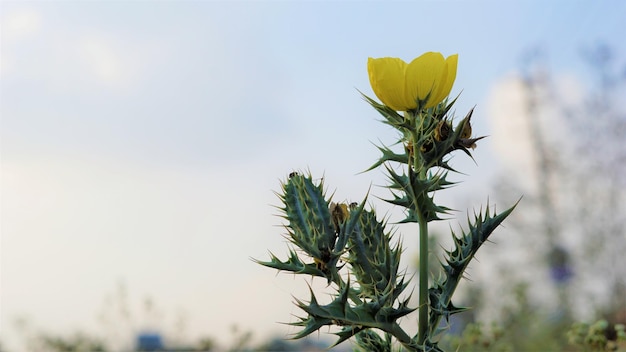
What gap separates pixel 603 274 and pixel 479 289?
1304mm

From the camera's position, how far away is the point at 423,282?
1838 mm

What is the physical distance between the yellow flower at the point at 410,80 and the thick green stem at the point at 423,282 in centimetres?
27

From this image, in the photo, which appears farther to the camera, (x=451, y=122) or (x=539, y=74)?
(x=539, y=74)

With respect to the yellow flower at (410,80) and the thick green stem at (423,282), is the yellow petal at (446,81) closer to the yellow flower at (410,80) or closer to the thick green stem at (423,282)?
the yellow flower at (410,80)

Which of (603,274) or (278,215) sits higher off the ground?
(603,274)

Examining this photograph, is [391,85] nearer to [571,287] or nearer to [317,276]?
[317,276]

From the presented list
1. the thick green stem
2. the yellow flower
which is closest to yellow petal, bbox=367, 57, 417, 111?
the yellow flower

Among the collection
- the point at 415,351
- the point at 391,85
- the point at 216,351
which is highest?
the point at 216,351

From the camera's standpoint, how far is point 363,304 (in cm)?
175

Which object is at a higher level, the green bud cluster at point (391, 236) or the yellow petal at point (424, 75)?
the yellow petal at point (424, 75)

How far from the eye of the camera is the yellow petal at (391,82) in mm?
1861

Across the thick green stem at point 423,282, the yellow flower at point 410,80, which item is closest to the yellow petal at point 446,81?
the yellow flower at point 410,80

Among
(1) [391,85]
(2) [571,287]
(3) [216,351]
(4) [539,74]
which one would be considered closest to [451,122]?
(1) [391,85]

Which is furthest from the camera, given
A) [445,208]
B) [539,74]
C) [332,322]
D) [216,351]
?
[539,74]
